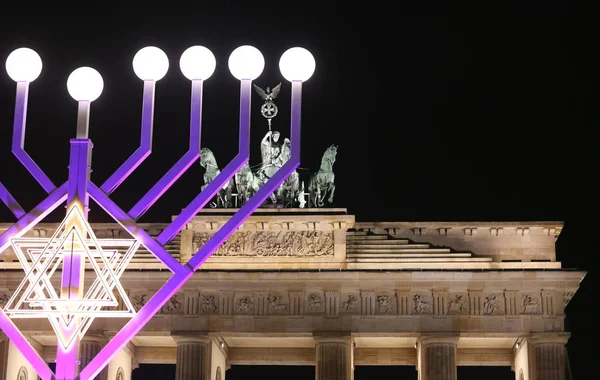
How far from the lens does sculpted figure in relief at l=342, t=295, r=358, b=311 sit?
123 feet

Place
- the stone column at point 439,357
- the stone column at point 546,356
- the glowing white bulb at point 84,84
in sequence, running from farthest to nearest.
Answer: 1. the stone column at point 439,357
2. the stone column at point 546,356
3. the glowing white bulb at point 84,84

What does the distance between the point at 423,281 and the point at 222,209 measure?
6.59 m

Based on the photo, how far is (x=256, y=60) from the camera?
49.2 feet

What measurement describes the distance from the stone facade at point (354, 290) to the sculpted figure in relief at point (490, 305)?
30 millimetres

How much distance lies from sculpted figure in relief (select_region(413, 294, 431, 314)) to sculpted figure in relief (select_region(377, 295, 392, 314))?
79cm

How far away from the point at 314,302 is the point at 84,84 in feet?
77.6

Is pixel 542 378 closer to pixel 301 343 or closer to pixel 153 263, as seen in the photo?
pixel 301 343

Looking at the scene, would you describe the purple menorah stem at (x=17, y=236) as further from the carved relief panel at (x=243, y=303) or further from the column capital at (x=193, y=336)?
the carved relief panel at (x=243, y=303)

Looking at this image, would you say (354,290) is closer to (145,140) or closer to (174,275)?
(145,140)

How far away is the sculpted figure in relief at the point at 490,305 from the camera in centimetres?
3738

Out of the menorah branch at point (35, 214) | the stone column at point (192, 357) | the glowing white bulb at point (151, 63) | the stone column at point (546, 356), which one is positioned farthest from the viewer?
the stone column at point (192, 357)

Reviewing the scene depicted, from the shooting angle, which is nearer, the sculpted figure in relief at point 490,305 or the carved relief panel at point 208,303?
the sculpted figure in relief at point 490,305

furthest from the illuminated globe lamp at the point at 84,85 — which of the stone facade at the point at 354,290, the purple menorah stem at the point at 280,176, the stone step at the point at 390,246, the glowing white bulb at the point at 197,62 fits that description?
the stone step at the point at 390,246

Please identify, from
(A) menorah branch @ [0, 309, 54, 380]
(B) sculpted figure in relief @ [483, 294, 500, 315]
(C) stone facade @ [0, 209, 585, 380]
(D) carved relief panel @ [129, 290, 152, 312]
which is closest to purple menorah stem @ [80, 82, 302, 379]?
(A) menorah branch @ [0, 309, 54, 380]
